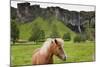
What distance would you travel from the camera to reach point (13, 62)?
224 centimetres

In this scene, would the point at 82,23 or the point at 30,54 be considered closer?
the point at 30,54

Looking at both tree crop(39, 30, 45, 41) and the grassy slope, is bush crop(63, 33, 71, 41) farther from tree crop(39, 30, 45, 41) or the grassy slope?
tree crop(39, 30, 45, 41)

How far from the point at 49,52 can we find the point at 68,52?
0.24 metres

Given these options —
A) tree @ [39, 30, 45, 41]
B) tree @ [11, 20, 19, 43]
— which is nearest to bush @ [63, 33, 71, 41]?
tree @ [39, 30, 45, 41]

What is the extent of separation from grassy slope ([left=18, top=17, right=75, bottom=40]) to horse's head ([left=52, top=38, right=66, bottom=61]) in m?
0.09

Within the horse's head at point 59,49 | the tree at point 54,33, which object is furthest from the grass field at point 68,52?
the tree at point 54,33

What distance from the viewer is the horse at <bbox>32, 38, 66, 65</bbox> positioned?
2.36 meters

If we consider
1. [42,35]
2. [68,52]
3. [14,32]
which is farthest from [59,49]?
[14,32]

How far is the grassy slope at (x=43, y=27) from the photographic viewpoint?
7.52ft

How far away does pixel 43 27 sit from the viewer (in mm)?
2381

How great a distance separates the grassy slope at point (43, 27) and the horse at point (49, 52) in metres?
0.09
